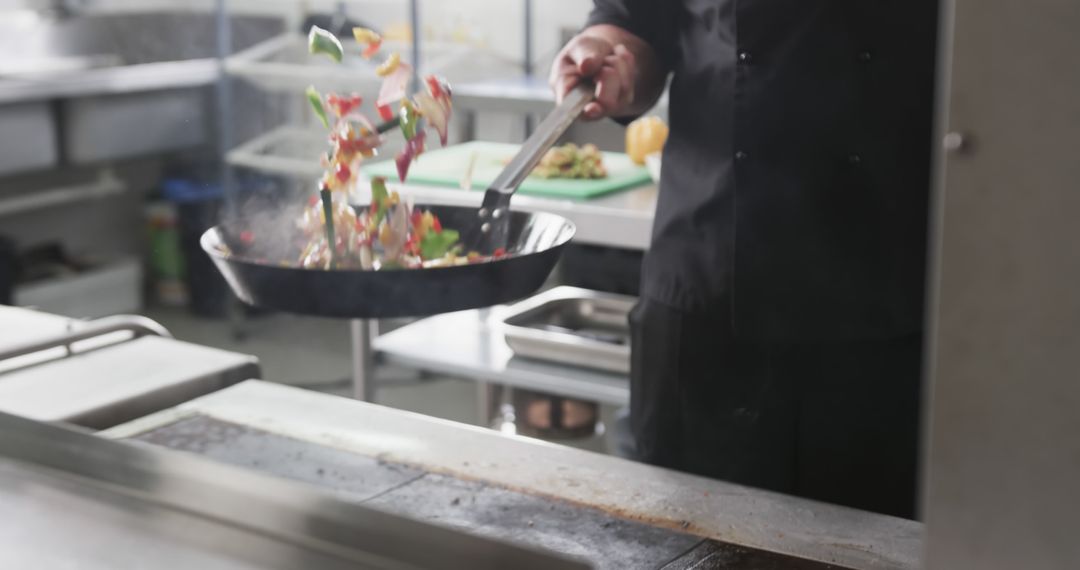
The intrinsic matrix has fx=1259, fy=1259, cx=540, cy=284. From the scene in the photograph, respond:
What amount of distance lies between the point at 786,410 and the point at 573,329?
0.82 metres

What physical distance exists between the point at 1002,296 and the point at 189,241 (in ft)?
2.57

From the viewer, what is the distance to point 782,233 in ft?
3.40

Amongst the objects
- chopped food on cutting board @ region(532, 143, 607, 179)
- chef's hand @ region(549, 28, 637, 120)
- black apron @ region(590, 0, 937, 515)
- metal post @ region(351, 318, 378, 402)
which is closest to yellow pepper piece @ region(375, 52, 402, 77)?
chef's hand @ region(549, 28, 637, 120)

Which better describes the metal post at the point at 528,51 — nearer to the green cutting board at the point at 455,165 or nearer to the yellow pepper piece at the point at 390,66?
the green cutting board at the point at 455,165

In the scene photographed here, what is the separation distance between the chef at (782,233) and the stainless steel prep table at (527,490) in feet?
0.69

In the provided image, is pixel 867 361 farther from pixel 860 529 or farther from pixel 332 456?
pixel 332 456

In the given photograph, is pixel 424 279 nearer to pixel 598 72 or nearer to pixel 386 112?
pixel 386 112

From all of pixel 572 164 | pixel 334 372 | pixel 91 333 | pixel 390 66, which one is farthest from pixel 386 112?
pixel 334 372

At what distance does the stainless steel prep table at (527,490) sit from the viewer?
80 centimetres

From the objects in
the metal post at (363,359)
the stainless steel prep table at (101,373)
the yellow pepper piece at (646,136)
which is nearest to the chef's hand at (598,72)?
the stainless steel prep table at (101,373)

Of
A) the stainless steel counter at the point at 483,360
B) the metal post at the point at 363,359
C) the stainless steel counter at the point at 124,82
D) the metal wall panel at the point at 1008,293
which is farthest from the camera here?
the metal post at the point at 363,359

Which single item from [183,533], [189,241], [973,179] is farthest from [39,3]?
[973,179]

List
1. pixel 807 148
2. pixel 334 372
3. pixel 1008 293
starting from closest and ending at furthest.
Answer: pixel 1008 293
pixel 807 148
pixel 334 372

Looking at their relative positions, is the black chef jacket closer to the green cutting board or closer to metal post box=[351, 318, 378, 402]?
the green cutting board
